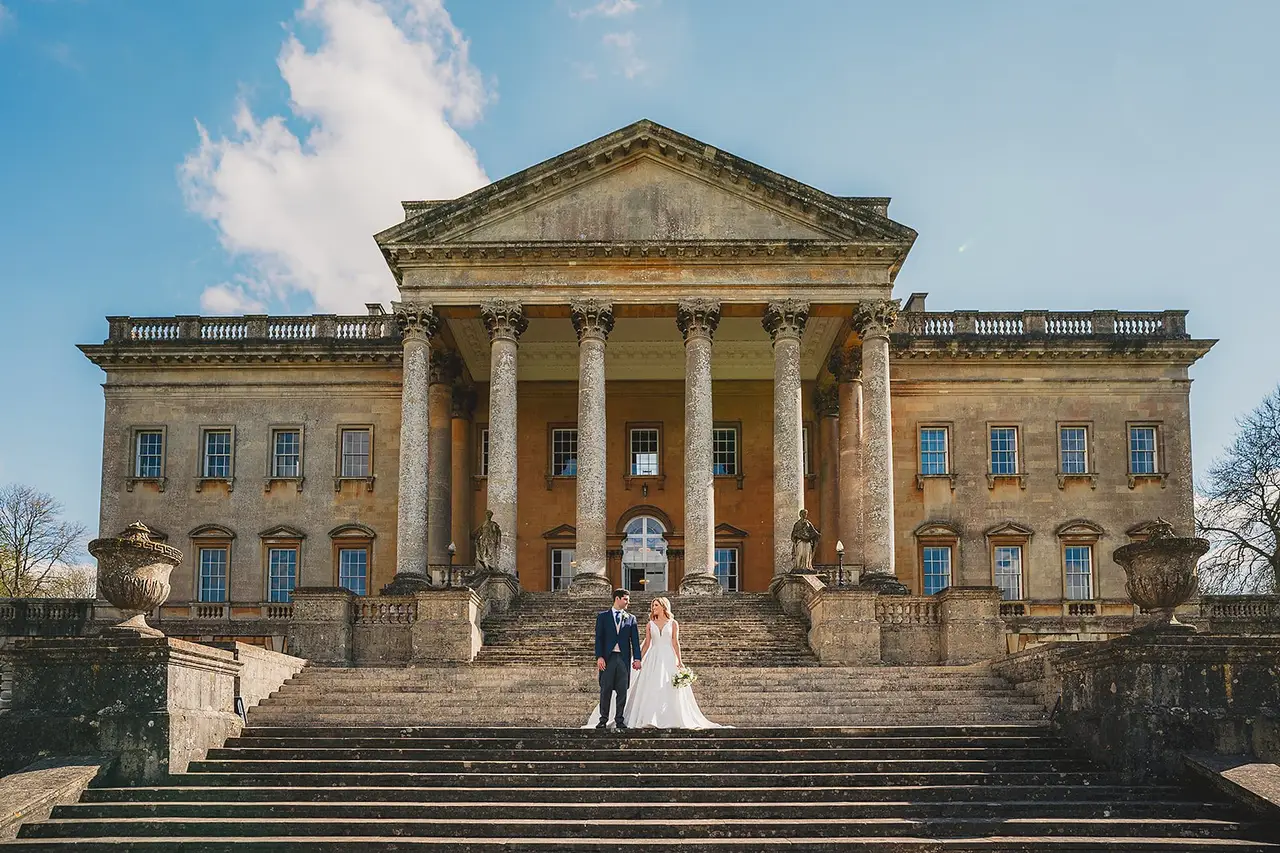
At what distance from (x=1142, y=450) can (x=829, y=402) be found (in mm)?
10076

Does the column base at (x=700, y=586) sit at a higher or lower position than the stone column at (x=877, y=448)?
lower

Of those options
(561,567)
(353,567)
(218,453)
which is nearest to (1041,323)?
(561,567)

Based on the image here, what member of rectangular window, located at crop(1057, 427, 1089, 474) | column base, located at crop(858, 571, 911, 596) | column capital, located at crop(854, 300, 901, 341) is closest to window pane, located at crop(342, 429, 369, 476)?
column capital, located at crop(854, 300, 901, 341)

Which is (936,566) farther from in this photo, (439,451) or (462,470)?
(439,451)

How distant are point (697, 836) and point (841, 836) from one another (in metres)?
1.49

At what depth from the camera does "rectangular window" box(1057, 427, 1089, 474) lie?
41562 millimetres

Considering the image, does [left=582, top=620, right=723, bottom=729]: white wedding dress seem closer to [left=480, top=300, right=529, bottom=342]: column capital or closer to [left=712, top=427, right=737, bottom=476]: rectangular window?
[left=480, top=300, right=529, bottom=342]: column capital

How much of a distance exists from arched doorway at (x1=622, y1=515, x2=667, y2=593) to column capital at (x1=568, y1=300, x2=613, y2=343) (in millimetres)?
8854

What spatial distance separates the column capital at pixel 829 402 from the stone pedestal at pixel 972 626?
39.3 feet

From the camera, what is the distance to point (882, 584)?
106 ft

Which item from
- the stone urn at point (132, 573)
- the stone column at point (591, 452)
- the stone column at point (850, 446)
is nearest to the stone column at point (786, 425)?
the stone column at point (850, 446)

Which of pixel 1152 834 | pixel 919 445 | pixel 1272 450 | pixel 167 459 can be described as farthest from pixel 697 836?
pixel 1272 450

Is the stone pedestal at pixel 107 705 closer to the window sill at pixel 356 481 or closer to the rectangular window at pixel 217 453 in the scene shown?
the window sill at pixel 356 481

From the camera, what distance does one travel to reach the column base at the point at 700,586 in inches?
1304
